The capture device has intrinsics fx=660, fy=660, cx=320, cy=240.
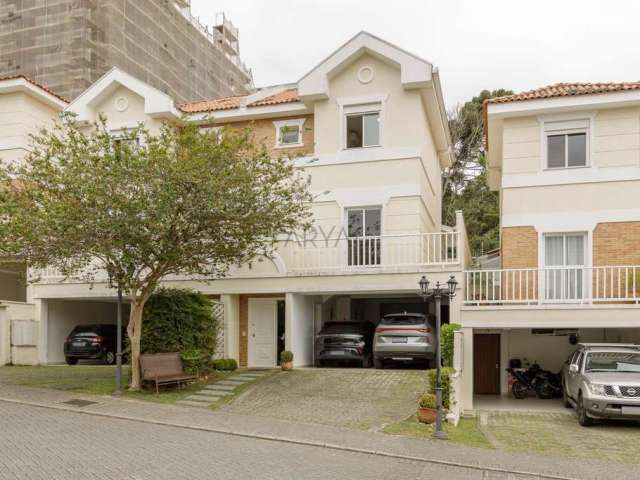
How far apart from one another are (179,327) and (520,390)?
926 cm

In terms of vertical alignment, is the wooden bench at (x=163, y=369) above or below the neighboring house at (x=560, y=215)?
below

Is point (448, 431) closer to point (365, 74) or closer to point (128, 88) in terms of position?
point (365, 74)

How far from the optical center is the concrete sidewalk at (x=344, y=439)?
10.0m

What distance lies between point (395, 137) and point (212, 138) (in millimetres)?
6480

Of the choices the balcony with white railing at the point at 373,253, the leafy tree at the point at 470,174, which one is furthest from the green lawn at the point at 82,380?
the leafy tree at the point at 470,174

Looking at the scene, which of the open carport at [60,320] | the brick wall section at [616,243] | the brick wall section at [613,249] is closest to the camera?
the brick wall section at [613,249]

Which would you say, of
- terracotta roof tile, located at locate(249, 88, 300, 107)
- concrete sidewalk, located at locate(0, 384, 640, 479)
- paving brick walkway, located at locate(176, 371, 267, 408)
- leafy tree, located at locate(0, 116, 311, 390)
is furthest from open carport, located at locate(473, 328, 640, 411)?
terracotta roof tile, located at locate(249, 88, 300, 107)

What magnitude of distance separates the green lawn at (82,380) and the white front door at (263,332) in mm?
2080

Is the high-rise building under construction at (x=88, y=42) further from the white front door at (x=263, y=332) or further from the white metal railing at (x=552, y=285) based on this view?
the white metal railing at (x=552, y=285)

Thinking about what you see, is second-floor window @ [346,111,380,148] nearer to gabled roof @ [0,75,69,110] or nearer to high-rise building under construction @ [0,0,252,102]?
gabled roof @ [0,75,69,110]

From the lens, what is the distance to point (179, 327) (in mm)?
16594

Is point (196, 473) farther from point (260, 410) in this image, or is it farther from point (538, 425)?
point (538, 425)

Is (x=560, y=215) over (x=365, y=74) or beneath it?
beneath

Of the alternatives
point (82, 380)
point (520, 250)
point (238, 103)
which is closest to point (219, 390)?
point (82, 380)
